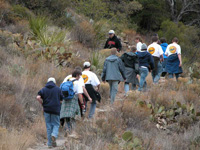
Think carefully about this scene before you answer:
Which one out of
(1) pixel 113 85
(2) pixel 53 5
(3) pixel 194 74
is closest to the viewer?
(1) pixel 113 85

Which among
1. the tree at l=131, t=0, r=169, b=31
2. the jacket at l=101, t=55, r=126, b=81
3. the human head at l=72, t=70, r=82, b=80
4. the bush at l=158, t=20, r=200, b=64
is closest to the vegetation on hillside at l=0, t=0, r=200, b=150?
the bush at l=158, t=20, r=200, b=64

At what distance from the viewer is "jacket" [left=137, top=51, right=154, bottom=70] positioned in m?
12.3

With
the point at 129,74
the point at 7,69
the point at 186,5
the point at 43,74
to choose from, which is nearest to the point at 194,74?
the point at 129,74

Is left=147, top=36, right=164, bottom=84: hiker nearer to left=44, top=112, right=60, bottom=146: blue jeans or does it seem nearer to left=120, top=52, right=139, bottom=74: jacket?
left=120, top=52, right=139, bottom=74: jacket

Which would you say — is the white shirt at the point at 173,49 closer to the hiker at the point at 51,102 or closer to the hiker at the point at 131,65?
the hiker at the point at 131,65

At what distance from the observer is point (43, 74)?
41.2 ft

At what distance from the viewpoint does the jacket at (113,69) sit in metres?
10.8

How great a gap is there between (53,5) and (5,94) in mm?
11683

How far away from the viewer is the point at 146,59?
12.3 meters

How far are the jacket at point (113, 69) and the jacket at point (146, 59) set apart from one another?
1.65 metres

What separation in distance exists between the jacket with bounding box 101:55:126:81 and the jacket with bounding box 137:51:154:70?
1.65m

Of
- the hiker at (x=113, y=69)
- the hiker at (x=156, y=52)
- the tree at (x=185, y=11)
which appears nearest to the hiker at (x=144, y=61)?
the hiker at (x=156, y=52)

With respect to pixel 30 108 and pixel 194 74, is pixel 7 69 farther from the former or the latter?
pixel 194 74

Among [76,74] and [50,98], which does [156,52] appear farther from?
[50,98]
